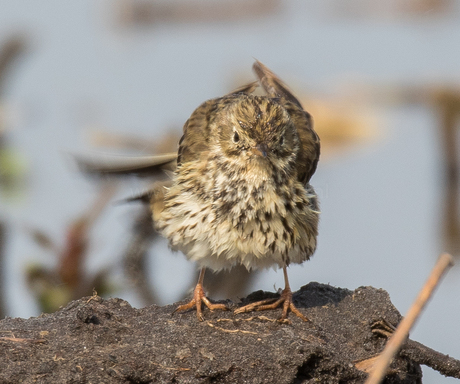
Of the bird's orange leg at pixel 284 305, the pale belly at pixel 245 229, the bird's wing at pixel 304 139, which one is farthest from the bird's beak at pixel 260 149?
the bird's orange leg at pixel 284 305

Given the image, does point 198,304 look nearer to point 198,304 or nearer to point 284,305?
point 198,304

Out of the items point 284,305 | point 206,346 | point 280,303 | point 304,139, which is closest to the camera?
point 206,346

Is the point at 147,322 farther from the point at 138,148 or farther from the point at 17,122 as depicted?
the point at 17,122

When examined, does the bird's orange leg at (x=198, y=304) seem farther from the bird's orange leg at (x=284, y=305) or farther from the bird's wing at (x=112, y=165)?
the bird's wing at (x=112, y=165)

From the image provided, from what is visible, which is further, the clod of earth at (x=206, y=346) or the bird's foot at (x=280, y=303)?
the bird's foot at (x=280, y=303)

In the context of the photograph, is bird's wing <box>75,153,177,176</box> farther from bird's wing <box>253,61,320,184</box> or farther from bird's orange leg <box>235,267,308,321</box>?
bird's orange leg <box>235,267,308,321</box>

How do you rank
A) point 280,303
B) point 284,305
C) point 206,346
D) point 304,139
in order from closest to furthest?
point 206,346 < point 284,305 < point 280,303 < point 304,139

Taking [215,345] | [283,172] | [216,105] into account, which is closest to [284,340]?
[215,345]

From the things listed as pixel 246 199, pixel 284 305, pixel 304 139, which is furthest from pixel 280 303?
pixel 304 139

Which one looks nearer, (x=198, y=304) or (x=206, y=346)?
(x=206, y=346)
